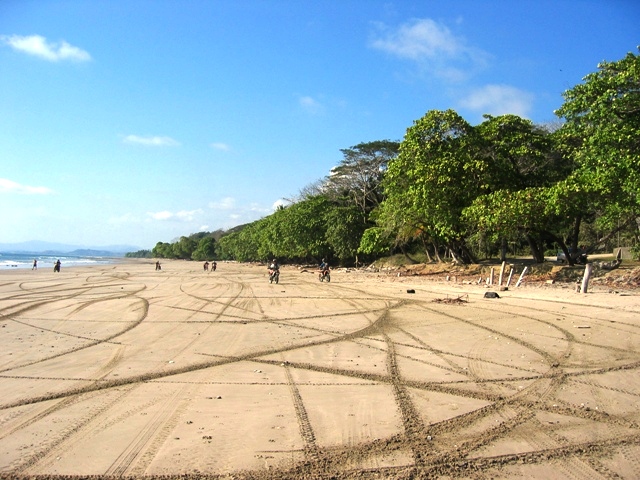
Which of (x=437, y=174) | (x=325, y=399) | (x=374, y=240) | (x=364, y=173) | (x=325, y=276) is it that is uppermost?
(x=364, y=173)

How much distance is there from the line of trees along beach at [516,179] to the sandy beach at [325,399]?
9.57 m

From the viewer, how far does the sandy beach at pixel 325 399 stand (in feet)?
14.2

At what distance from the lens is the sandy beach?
14.2 feet

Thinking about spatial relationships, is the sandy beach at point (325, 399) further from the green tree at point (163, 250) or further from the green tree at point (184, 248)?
the green tree at point (163, 250)

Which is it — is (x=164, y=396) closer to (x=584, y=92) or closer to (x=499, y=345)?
(x=499, y=345)

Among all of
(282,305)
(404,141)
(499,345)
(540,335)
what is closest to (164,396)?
(499,345)

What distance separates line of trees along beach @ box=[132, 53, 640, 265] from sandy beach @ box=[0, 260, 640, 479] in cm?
957

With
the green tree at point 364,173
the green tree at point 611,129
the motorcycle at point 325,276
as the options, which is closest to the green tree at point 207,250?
the green tree at point 364,173

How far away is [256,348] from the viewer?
9.33 metres

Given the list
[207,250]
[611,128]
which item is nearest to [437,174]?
[611,128]

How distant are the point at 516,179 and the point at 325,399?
86.8 ft

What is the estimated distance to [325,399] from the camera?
608 cm

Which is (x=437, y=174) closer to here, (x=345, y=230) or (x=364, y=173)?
(x=345, y=230)

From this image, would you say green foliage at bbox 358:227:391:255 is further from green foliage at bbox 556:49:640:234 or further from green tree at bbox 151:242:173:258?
green tree at bbox 151:242:173:258
